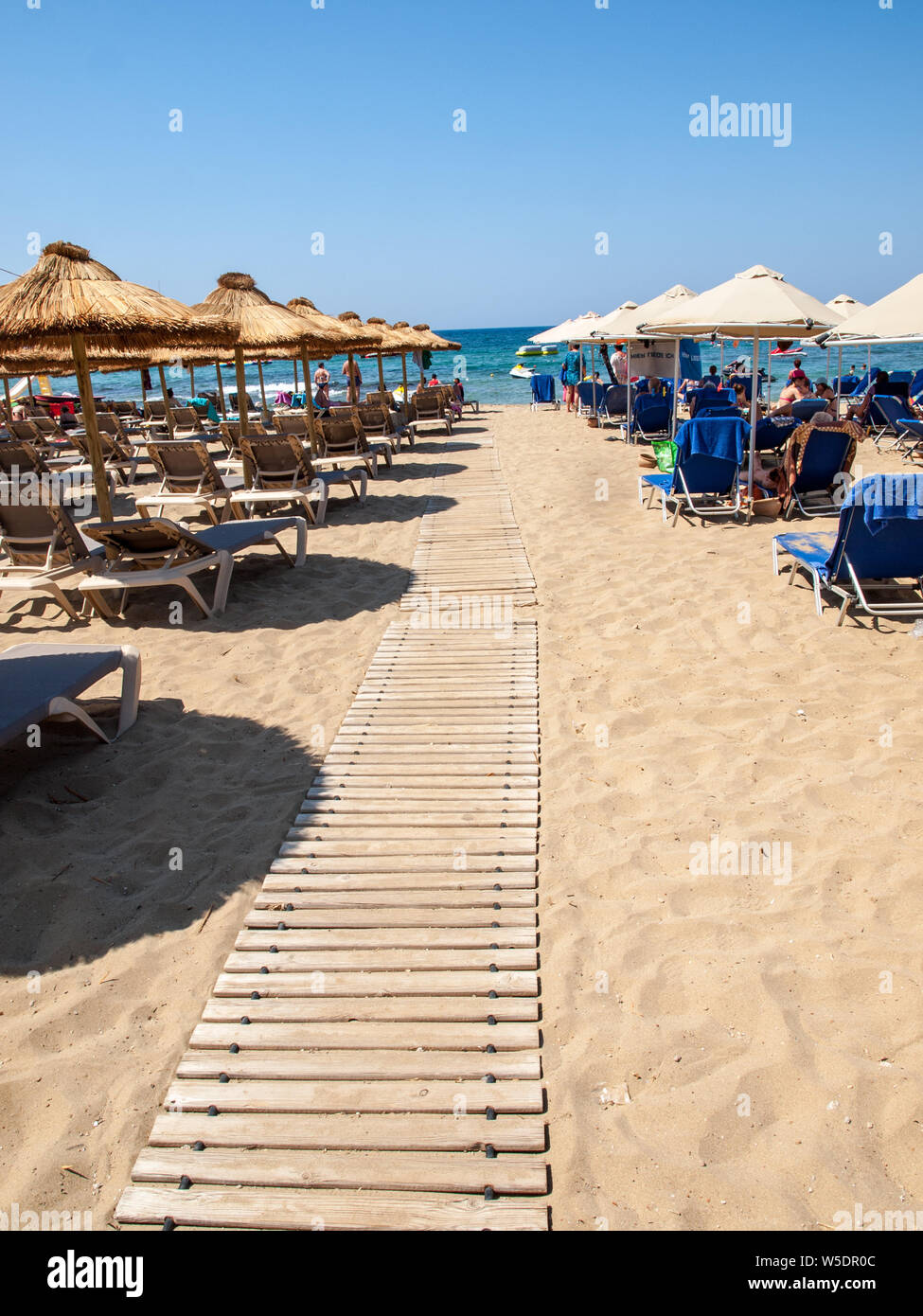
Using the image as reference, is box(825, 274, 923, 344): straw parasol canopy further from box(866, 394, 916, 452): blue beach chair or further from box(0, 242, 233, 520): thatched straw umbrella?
box(866, 394, 916, 452): blue beach chair

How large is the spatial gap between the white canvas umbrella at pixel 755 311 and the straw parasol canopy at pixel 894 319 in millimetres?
1837

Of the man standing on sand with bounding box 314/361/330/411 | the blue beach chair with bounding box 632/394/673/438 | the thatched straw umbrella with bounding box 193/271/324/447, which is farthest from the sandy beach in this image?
the man standing on sand with bounding box 314/361/330/411

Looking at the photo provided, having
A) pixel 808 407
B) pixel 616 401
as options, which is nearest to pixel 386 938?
pixel 808 407

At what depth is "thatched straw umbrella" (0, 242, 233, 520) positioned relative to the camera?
6203 millimetres

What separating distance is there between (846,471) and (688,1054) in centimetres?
759

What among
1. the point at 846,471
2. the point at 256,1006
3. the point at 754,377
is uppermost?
the point at 754,377

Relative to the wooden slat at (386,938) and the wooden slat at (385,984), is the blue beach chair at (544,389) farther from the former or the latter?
the wooden slat at (385,984)

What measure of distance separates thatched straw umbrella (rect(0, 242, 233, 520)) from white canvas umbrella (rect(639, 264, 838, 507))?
15.9 ft

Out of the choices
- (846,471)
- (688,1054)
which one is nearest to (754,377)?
(846,471)

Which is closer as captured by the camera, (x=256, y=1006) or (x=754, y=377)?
(x=256, y=1006)

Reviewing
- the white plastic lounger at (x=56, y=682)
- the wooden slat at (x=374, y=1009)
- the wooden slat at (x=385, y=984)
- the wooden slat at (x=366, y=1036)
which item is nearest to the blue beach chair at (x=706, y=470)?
the white plastic lounger at (x=56, y=682)

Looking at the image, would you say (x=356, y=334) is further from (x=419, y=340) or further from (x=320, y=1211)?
(x=320, y=1211)

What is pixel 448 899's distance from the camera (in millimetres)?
3039

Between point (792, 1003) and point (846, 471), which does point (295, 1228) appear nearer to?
point (792, 1003)
